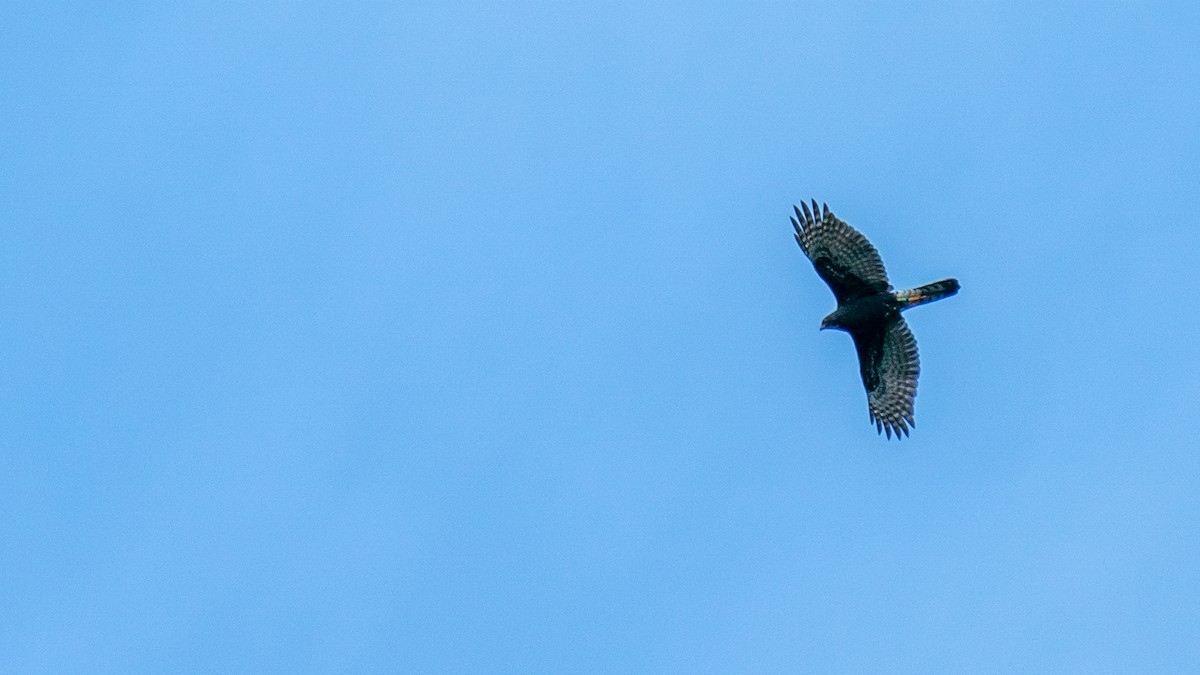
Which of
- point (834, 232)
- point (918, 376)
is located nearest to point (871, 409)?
point (918, 376)

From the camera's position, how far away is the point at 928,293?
96.9 feet

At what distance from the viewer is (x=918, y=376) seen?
3078 centimetres

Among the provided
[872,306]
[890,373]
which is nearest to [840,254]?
[872,306]

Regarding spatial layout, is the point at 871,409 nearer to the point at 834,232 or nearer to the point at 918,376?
the point at 918,376

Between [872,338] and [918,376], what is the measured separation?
1.14m

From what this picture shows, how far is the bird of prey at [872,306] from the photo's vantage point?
29.8 meters

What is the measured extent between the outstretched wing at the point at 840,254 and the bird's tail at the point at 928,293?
0.37m

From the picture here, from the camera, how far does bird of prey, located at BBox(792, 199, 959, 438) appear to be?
97.9 ft

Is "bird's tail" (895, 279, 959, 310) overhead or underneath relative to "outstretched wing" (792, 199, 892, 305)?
underneath

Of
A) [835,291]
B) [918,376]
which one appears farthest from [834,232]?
[918,376]

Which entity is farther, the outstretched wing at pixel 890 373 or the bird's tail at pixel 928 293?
the outstretched wing at pixel 890 373

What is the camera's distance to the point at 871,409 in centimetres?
3102

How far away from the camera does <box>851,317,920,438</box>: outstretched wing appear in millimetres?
30547

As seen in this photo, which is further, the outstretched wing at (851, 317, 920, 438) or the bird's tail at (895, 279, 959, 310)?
the outstretched wing at (851, 317, 920, 438)
